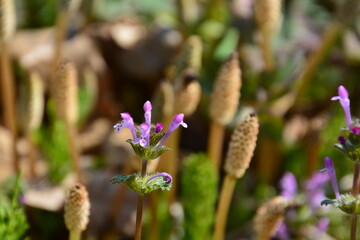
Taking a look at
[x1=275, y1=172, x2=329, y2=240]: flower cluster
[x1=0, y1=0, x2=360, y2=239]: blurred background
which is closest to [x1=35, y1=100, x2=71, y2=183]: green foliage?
[x1=0, y1=0, x2=360, y2=239]: blurred background

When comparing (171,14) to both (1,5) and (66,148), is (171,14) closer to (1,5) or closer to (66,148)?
(66,148)

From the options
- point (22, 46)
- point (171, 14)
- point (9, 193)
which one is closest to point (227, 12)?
point (171, 14)

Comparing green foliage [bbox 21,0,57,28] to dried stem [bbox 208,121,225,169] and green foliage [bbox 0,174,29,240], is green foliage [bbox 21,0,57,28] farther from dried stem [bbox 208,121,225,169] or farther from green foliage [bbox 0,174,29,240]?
green foliage [bbox 0,174,29,240]

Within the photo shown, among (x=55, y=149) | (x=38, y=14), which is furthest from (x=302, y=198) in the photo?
(x=38, y=14)

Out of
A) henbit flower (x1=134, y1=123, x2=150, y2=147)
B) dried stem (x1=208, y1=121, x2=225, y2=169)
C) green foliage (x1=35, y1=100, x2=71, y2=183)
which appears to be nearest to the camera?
henbit flower (x1=134, y1=123, x2=150, y2=147)

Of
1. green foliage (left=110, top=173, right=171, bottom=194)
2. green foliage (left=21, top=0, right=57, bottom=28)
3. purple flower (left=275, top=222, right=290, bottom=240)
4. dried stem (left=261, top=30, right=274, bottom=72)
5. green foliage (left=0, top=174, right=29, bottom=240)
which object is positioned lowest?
purple flower (left=275, top=222, right=290, bottom=240)

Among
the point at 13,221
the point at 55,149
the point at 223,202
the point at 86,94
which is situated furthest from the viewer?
the point at 86,94

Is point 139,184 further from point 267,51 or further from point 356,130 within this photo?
point 267,51
